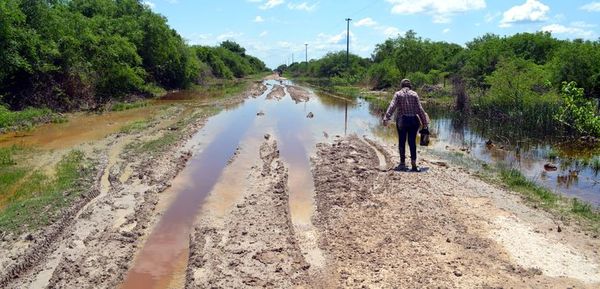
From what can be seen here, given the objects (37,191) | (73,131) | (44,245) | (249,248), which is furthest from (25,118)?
(249,248)

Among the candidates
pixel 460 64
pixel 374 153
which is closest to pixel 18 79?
pixel 374 153

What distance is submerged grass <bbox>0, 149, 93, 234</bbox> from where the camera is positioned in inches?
288

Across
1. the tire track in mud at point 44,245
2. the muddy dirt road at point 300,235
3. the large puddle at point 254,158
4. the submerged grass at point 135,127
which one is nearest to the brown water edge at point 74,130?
the submerged grass at point 135,127

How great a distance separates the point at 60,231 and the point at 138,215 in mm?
1203

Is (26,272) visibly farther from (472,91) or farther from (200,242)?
(472,91)

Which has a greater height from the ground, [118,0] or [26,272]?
[118,0]

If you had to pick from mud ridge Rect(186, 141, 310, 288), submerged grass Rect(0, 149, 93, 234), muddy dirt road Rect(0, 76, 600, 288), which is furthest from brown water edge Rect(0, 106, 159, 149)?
mud ridge Rect(186, 141, 310, 288)

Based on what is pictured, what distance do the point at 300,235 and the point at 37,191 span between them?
17.7 feet

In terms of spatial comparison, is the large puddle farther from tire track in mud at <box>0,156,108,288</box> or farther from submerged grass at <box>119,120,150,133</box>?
submerged grass at <box>119,120,150,133</box>

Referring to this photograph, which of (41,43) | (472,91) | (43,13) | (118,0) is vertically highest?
(118,0)

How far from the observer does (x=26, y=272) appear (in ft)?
19.2

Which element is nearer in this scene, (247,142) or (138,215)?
(138,215)

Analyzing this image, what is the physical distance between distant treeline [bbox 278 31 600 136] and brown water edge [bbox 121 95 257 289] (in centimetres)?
1208

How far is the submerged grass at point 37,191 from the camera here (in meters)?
7.32
